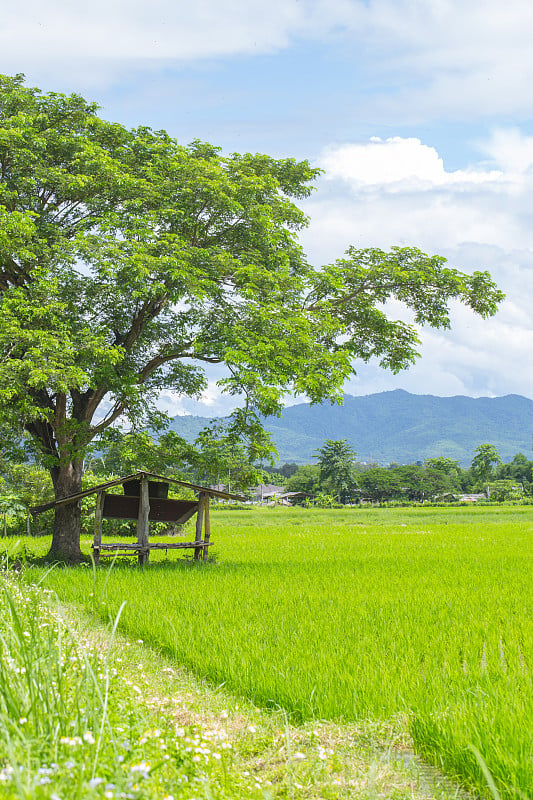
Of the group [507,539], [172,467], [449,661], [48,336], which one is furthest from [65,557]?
[507,539]

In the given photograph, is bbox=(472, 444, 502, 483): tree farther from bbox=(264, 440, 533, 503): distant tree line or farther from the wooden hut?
the wooden hut

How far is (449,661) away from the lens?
582 cm

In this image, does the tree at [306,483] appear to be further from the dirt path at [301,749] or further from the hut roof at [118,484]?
the dirt path at [301,749]

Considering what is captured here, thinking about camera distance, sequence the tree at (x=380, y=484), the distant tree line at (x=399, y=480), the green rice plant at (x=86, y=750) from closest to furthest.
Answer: the green rice plant at (x=86, y=750) < the distant tree line at (x=399, y=480) < the tree at (x=380, y=484)

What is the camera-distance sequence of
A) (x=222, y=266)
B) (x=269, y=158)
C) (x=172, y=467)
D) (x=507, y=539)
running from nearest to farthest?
(x=222, y=266)
(x=172, y=467)
(x=269, y=158)
(x=507, y=539)

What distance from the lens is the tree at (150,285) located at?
1277 centimetres

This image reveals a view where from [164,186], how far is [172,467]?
6963mm

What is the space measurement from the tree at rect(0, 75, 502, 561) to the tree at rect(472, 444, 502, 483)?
3576 inches

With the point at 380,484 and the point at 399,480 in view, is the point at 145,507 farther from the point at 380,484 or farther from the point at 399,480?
the point at 399,480

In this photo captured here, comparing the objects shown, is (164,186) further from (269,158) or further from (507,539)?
(507,539)

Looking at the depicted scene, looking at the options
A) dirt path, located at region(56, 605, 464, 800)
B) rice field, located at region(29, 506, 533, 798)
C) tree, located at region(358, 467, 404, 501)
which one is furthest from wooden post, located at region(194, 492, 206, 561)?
tree, located at region(358, 467, 404, 501)

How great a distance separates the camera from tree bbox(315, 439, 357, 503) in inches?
4075

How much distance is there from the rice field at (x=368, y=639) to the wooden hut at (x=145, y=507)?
21.6 inches

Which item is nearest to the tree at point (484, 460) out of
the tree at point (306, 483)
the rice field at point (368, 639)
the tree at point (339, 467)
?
the tree at point (339, 467)
